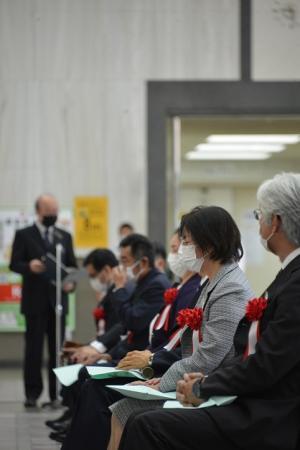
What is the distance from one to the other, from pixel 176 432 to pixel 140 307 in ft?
8.05

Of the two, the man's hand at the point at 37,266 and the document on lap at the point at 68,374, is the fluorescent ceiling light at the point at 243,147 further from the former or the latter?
the document on lap at the point at 68,374

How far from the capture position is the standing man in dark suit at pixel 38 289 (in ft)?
27.9

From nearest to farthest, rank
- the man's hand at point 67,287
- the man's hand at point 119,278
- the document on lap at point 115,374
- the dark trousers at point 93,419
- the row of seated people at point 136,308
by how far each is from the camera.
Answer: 1. the document on lap at point 115,374
2. the dark trousers at point 93,419
3. the row of seated people at point 136,308
4. the man's hand at point 119,278
5. the man's hand at point 67,287

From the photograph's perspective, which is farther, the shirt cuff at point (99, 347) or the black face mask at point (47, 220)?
the black face mask at point (47, 220)

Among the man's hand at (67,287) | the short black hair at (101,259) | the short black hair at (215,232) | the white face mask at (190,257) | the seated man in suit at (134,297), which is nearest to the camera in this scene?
the short black hair at (215,232)

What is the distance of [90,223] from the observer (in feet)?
36.2

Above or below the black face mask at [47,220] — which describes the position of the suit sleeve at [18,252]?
below

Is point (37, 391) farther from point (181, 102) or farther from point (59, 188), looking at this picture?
point (181, 102)

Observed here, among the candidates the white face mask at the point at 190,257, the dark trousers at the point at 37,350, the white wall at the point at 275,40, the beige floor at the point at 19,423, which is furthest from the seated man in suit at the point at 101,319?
the white wall at the point at 275,40

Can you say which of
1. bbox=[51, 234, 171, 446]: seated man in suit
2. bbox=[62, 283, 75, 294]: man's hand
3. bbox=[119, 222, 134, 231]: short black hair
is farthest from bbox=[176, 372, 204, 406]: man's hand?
bbox=[119, 222, 134, 231]: short black hair

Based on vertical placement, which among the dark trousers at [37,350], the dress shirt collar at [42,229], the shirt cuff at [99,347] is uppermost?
the dress shirt collar at [42,229]

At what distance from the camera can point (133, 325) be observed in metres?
5.88

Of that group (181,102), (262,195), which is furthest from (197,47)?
(262,195)

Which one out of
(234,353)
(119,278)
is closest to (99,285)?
(119,278)
